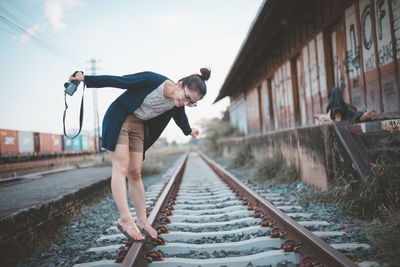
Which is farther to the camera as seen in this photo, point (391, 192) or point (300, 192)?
point (300, 192)

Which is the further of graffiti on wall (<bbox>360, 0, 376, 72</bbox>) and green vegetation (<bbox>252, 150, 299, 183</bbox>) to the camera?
green vegetation (<bbox>252, 150, 299, 183</bbox>)

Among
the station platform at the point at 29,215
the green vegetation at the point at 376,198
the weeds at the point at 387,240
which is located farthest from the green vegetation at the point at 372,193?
the station platform at the point at 29,215

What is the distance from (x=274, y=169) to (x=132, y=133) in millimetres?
4567

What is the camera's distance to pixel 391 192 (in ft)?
9.75

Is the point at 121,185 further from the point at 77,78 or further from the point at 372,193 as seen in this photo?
the point at 372,193

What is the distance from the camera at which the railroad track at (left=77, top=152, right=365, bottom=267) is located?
2.03 meters

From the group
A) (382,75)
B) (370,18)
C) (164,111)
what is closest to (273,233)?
(164,111)

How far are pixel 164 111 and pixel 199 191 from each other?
340 centimetres

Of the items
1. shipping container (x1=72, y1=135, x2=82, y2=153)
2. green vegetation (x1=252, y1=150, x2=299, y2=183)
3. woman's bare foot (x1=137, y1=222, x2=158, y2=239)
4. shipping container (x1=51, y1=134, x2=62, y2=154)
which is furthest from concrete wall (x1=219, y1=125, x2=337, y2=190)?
shipping container (x1=72, y1=135, x2=82, y2=153)

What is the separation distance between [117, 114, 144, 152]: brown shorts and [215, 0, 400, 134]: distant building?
4.30 m

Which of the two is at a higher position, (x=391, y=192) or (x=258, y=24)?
(x=258, y=24)

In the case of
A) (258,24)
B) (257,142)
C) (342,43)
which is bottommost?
(257,142)

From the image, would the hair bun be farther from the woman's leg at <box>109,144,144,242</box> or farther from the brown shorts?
the woman's leg at <box>109,144,144,242</box>

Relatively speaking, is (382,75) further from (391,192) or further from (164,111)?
(164,111)
